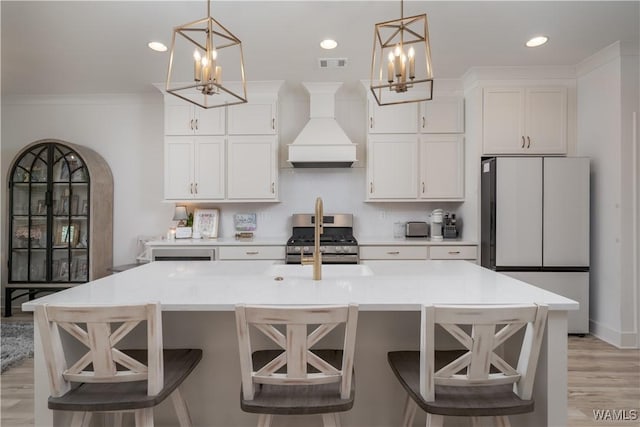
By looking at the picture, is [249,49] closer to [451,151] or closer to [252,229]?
[252,229]

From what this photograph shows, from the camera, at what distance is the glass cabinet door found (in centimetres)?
424

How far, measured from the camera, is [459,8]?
103 inches

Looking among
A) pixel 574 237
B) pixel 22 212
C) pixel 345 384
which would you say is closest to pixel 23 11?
pixel 22 212

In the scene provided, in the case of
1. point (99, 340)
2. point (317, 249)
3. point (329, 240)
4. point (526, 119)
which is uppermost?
point (526, 119)

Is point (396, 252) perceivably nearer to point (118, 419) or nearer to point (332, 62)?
point (332, 62)

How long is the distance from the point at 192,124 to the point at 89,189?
4.52 feet

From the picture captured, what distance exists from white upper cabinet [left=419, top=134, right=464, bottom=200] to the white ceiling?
683 mm

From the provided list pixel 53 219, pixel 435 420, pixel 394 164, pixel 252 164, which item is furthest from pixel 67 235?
pixel 435 420

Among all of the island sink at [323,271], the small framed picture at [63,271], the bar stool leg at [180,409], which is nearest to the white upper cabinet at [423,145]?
the island sink at [323,271]

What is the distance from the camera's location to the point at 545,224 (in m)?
3.53

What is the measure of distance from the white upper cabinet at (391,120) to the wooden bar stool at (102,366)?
3351mm

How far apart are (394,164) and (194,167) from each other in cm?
221

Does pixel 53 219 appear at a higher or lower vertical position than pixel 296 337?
higher

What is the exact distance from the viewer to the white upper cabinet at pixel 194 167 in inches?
163
